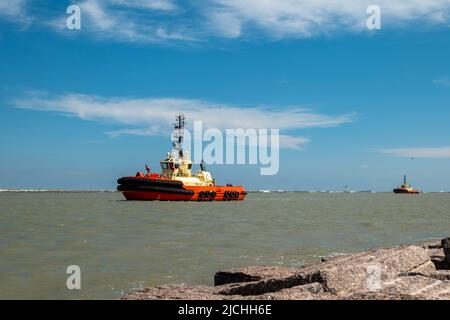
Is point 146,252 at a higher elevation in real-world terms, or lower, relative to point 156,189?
lower

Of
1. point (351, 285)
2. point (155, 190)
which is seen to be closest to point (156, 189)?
point (155, 190)

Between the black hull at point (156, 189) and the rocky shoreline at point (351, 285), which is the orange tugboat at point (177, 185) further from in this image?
the rocky shoreline at point (351, 285)

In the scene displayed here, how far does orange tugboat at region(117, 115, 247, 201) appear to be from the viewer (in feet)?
175

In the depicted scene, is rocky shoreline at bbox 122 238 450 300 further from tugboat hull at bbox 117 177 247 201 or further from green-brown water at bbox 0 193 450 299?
tugboat hull at bbox 117 177 247 201

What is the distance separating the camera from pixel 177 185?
2136 inches

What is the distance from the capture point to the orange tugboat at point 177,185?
53.5 metres

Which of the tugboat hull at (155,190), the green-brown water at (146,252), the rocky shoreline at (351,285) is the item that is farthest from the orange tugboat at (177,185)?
the rocky shoreline at (351,285)

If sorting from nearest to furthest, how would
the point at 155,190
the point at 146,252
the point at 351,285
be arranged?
the point at 351,285 → the point at 146,252 → the point at 155,190

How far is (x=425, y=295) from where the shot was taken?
5.24m

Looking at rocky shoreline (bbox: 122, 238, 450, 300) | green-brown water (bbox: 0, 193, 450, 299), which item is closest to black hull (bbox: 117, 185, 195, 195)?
green-brown water (bbox: 0, 193, 450, 299)

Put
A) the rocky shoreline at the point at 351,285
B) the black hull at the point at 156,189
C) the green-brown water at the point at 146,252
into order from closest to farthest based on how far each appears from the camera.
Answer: the rocky shoreline at the point at 351,285 → the green-brown water at the point at 146,252 → the black hull at the point at 156,189

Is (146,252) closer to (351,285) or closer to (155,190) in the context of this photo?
(351,285)

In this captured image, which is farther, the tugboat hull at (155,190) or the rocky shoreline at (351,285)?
the tugboat hull at (155,190)
